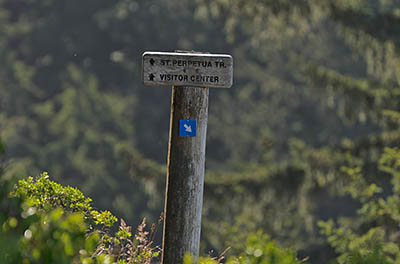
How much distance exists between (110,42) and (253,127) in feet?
36.6

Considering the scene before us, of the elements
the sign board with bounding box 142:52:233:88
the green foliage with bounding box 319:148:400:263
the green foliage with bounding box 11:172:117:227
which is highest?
the sign board with bounding box 142:52:233:88

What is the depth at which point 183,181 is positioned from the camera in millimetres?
3545

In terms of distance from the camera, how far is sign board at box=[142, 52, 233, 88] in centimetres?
356

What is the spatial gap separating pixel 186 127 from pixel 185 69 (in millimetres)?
300

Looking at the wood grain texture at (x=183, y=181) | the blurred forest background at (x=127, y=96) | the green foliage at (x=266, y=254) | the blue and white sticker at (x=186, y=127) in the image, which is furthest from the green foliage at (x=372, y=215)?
the blurred forest background at (x=127, y=96)

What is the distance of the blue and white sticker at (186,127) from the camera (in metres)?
3.54

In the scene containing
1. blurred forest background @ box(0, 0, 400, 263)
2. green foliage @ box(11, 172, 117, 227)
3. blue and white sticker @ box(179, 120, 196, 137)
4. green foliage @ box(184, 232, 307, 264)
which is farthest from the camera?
blurred forest background @ box(0, 0, 400, 263)

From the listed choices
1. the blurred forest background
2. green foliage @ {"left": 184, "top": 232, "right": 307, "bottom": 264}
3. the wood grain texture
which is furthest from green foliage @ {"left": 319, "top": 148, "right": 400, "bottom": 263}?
the blurred forest background

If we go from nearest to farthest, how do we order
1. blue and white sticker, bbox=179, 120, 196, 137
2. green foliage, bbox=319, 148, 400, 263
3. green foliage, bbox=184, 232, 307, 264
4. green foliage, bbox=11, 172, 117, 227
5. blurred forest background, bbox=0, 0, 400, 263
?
green foliage, bbox=184, 232, 307, 264, blue and white sticker, bbox=179, 120, 196, 137, green foliage, bbox=11, 172, 117, 227, green foliage, bbox=319, 148, 400, 263, blurred forest background, bbox=0, 0, 400, 263

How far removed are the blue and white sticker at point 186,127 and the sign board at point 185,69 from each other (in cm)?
20

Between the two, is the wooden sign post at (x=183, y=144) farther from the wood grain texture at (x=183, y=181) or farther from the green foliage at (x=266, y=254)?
the green foliage at (x=266, y=254)

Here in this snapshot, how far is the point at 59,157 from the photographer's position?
128ft

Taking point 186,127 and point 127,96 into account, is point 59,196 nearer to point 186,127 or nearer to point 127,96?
point 186,127

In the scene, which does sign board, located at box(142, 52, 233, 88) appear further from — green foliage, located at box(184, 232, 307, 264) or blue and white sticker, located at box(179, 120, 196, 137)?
green foliage, located at box(184, 232, 307, 264)
